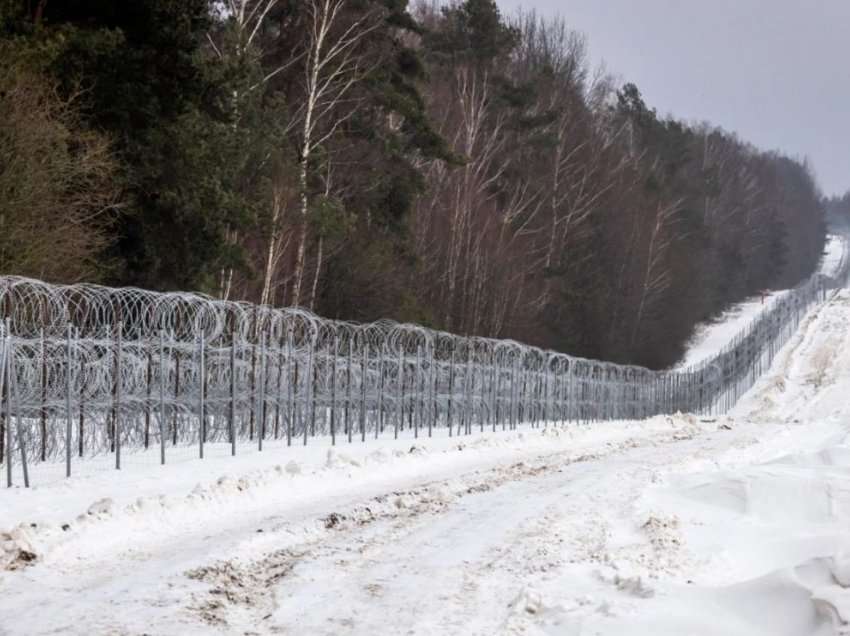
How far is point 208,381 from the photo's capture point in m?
15.3

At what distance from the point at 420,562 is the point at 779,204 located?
13230 cm

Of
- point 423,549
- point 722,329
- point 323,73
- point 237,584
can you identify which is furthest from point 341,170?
point 722,329

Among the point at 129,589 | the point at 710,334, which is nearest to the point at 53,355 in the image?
the point at 129,589

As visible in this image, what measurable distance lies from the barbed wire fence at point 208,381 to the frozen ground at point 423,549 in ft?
3.00

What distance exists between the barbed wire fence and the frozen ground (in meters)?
0.91

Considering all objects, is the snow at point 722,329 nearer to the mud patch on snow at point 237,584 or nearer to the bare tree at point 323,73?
the bare tree at point 323,73

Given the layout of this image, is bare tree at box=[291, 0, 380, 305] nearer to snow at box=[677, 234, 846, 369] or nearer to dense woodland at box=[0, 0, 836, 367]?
dense woodland at box=[0, 0, 836, 367]

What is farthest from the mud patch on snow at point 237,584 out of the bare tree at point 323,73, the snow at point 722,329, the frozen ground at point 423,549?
the snow at point 722,329

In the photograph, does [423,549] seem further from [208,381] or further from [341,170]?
[341,170]

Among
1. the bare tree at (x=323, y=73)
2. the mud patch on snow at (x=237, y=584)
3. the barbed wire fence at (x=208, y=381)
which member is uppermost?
the bare tree at (x=323, y=73)

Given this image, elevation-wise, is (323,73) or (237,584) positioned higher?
(323,73)

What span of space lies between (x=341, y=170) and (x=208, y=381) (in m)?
19.4

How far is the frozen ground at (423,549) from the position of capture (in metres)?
6.71

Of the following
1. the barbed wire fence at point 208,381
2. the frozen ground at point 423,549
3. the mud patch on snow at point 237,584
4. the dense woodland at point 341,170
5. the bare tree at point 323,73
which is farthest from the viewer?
the bare tree at point 323,73
